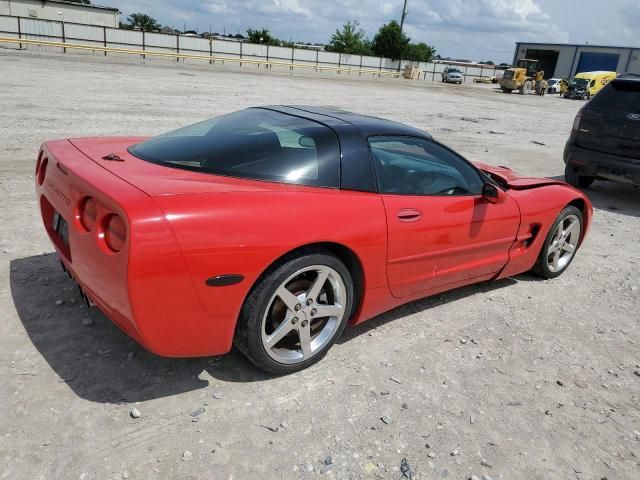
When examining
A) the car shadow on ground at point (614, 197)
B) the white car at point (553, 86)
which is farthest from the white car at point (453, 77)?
the car shadow on ground at point (614, 197)

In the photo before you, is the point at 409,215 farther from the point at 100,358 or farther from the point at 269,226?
the point at 100,358

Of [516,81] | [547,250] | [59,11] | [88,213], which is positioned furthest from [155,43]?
[88,213]

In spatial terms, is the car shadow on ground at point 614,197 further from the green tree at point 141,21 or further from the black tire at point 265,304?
the green tree at point 141,21

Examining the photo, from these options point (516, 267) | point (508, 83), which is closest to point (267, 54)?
point (508, 83)

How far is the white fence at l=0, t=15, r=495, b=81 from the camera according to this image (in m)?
32.4

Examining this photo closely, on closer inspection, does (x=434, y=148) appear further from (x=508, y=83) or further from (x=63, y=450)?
(x=508, y=83)

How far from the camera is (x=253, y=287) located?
2.55 meters

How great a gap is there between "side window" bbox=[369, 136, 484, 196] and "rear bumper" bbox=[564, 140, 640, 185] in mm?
4245

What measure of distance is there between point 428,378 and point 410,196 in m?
1.10

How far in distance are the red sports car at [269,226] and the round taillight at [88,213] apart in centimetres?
1

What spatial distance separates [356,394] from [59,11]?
203 ft

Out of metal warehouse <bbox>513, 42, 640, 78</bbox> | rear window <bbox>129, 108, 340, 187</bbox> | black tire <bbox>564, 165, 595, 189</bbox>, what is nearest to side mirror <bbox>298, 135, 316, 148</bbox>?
rear window <bbox>129, 108, 340, 187</bbox>

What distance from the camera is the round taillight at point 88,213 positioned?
7.91ft

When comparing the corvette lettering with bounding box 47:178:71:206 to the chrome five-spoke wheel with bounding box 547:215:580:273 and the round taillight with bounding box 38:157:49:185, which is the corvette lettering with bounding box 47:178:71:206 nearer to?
the round taillight with bounding box 38:157:49:185
